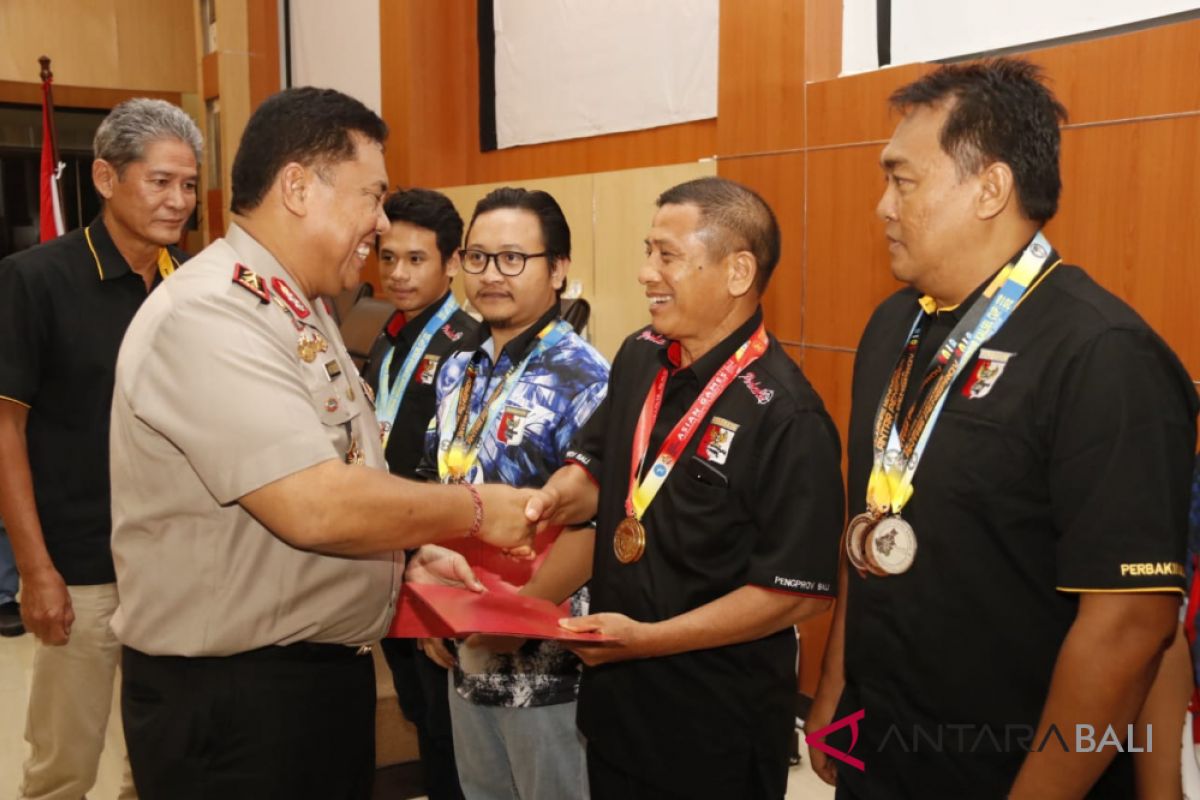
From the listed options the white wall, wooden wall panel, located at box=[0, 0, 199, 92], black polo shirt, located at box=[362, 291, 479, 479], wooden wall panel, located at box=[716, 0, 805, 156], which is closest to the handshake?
black polo shirt, located at box=[362, 291, 479, 479]

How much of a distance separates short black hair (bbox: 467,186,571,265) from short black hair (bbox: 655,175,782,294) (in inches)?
27.1

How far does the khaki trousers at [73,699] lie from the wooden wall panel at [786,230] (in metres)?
2.65

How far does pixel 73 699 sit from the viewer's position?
2.70 meters

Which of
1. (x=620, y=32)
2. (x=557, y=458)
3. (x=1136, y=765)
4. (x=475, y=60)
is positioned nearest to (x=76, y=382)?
(x=557, y=458)

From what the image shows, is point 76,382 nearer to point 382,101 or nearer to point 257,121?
point 257,121

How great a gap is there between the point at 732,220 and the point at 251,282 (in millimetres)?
903

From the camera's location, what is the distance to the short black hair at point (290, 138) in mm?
1706

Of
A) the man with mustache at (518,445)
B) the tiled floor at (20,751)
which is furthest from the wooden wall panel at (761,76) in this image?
the tiled floor at (20,751)

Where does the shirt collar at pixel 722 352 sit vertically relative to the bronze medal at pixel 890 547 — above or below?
above

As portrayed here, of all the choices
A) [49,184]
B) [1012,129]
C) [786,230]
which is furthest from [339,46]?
[1012,129]

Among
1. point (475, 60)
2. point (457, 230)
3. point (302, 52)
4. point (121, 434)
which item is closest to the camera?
point (121, 434)

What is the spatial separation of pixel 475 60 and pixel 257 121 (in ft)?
18.8

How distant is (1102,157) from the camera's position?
291 cm

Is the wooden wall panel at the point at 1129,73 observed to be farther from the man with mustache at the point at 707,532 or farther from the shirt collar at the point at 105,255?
the shirt collar at the point at 105,255
